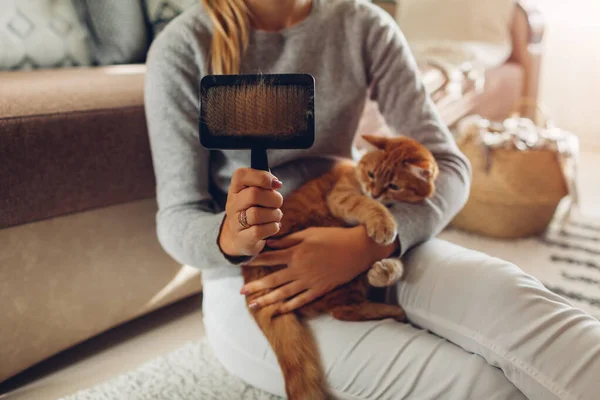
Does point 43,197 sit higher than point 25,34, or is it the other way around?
point 25,34

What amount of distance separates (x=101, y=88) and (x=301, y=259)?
55 centimetres

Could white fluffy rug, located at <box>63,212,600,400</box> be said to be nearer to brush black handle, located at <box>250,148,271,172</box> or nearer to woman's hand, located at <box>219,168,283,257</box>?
woman's hand, located at <box>219,168,283,257</box>

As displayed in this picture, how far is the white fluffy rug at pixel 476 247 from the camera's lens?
93cm

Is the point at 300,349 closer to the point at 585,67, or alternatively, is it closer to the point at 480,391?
the point at 480,391

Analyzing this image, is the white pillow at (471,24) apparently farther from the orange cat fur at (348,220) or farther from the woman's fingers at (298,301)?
the woman's fingers at (298,301)

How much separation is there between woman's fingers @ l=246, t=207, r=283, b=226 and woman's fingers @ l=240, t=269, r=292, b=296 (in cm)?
19

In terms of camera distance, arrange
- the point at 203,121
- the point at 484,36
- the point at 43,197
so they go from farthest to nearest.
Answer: the point at 484,36, the point at 43,197, the point at 203,121

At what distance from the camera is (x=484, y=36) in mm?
2018

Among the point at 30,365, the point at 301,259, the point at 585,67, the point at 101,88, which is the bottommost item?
the point at 30,365

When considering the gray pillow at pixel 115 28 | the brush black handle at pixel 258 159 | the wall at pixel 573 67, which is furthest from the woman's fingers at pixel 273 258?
the wall at pixel 573 67

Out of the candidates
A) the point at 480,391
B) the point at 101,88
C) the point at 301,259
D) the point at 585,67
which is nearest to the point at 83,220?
the point at 101,88

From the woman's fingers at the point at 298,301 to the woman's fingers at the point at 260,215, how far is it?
0.20 metres

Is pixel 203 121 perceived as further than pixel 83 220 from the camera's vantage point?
No

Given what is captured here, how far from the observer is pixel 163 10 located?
1.41m
